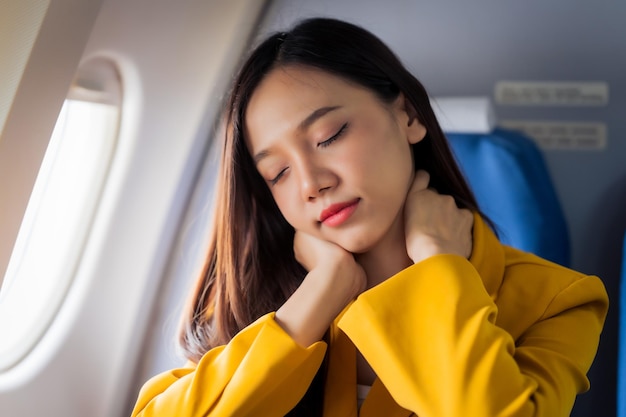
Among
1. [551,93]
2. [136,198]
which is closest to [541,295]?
[551,93]

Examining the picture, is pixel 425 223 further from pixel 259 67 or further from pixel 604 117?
pixel 604 117

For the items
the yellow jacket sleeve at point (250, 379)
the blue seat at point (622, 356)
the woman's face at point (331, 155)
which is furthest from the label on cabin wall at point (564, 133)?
the yellow jacket sleeve at point (250, 379)

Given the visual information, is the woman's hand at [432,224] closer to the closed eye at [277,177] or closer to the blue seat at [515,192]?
the closed eye at [277,177]

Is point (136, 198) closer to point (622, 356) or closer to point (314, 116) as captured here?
point (314, 116)

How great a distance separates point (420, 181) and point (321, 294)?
0.82ft

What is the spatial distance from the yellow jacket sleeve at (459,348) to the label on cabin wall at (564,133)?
2.11ft

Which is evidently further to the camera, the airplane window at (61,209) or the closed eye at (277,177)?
the airplane window at (61,209)

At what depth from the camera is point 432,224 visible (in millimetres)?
1162

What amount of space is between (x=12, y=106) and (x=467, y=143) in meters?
0.93

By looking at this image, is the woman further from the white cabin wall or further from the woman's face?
the white cabin wall

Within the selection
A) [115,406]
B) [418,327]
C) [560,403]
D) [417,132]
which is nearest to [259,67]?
[417,132]

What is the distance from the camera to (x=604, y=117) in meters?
1.67

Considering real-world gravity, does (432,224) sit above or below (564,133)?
below

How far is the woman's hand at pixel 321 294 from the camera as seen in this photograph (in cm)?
112
